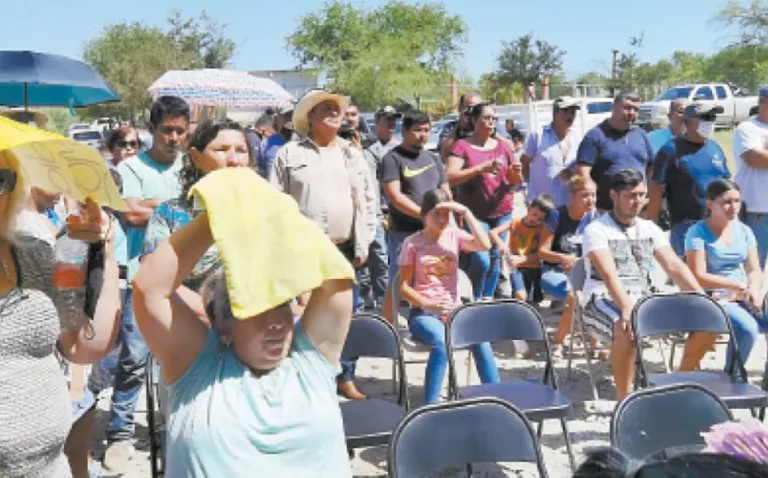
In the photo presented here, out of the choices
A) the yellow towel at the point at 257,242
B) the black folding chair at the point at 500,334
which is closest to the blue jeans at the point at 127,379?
the black folding chair at the point at 500,334

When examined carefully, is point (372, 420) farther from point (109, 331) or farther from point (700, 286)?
point (700, 286)

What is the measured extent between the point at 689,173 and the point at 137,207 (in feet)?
13.9

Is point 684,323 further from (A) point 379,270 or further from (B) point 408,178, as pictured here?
(A) point 379,270

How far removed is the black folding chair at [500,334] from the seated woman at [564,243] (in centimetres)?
160

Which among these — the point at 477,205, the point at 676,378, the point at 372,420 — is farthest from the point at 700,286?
the point at 372,420

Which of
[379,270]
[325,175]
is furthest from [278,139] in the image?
[325,175]

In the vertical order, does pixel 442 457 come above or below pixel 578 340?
above

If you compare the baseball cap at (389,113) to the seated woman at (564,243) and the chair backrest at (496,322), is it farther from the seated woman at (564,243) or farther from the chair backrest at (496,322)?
the chair backrest at (496,322)

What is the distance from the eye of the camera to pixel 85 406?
9.83 feet

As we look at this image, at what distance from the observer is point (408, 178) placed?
568 centimetres

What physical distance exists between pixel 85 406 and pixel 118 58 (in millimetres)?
47519

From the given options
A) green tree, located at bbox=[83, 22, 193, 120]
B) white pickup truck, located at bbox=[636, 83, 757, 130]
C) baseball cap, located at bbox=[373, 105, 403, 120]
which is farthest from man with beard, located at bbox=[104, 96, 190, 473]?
green tree, located at bbox=[83, 22, 193, 120]

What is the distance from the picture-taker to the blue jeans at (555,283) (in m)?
5.73

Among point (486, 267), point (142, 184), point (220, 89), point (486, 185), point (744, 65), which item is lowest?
point (486, 267)
